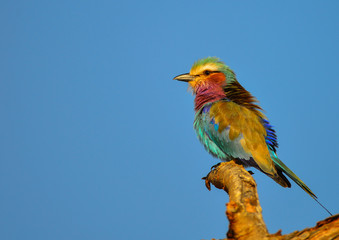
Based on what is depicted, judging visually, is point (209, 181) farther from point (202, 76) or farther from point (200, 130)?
point (202, 76)

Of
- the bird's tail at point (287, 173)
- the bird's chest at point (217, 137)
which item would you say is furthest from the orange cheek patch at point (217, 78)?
the bird's tail at point (287, 173)

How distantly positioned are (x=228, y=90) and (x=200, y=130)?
78 centimetres

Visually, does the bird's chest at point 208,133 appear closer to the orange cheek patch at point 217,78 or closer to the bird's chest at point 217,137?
the bird's chest at point 217,137

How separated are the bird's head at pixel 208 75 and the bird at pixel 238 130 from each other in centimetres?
8

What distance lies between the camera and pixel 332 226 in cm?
285

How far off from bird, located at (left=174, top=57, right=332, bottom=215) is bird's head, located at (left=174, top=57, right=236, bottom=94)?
0.27 ft

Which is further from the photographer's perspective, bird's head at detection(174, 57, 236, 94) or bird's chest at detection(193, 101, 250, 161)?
bird's head at detection(174, 57, 236, 94)

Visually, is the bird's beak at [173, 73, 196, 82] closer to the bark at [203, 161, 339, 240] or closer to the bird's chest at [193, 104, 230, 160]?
the bird's chest at [193, 104, 230, 160]

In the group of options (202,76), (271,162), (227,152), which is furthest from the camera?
(202,76)

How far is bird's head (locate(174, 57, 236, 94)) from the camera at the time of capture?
665 centimetres

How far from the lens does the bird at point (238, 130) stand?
5520mm

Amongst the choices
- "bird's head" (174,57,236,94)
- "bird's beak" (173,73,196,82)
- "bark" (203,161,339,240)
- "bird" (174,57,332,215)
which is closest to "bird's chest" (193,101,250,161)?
"bird" (174,57,332,215)

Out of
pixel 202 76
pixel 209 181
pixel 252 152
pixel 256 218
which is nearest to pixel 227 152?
pixel 252 152

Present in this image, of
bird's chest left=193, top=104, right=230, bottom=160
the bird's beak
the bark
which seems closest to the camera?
the bark
